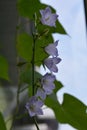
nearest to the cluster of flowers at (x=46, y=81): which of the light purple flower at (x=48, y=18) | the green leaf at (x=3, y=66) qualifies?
the light purple flower at (x=48, y=18)

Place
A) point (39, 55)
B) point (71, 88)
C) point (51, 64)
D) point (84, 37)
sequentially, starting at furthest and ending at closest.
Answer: point (84, 37) → point (71, 88) → point (39, 55) → point (51, 64)

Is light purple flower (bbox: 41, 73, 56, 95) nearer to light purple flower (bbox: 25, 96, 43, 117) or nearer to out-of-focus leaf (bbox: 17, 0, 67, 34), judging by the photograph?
light purple flower (bbox: 25, 96, 43, 117)

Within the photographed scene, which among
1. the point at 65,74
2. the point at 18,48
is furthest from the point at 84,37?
the point at 18,48

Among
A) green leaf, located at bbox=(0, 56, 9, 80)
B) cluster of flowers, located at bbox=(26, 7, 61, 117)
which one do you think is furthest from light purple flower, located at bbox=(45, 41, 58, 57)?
green leaf, located at bbox=(0, 56, 9, 80)

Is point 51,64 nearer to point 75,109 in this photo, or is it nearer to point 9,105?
point 75,109

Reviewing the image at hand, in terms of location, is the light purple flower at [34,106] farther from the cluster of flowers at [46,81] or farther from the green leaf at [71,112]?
the green leaf at [71,112]

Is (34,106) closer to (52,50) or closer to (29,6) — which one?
(52,50)
